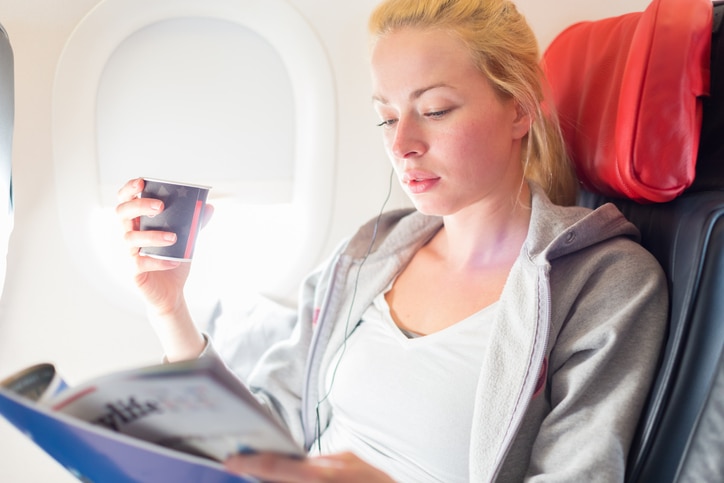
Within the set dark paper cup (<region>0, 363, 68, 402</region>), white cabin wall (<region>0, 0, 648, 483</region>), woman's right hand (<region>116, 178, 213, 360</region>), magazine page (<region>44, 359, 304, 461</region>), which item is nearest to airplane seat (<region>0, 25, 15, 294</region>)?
white cabin wall (<region>0, 0, 648, 483</region>)

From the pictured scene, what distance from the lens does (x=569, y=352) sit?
992 mm

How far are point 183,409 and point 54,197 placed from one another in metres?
1.13

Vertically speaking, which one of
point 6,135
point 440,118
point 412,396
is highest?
point 6,135

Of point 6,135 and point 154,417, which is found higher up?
A: point 6,135

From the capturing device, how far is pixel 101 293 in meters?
1.60

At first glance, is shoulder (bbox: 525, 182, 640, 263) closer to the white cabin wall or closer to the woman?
the woman

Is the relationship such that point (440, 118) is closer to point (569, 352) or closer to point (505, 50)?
point (505, 50)

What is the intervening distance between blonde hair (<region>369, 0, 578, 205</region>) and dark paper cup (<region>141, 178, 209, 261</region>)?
18.4 inches

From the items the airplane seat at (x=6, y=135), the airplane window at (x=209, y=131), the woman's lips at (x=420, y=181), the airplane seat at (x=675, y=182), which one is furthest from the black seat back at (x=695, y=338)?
the airplane seat at (x=6, y=135)

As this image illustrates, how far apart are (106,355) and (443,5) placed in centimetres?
117

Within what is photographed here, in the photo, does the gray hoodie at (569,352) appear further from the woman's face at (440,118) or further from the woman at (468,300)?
the woman's face at (440,118)

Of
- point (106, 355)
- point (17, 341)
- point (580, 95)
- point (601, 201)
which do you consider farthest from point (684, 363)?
point (17, 341)

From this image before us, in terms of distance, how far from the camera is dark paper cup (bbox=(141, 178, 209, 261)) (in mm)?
1047

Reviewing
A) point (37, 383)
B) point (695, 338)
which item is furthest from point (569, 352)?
point (37, 383)
